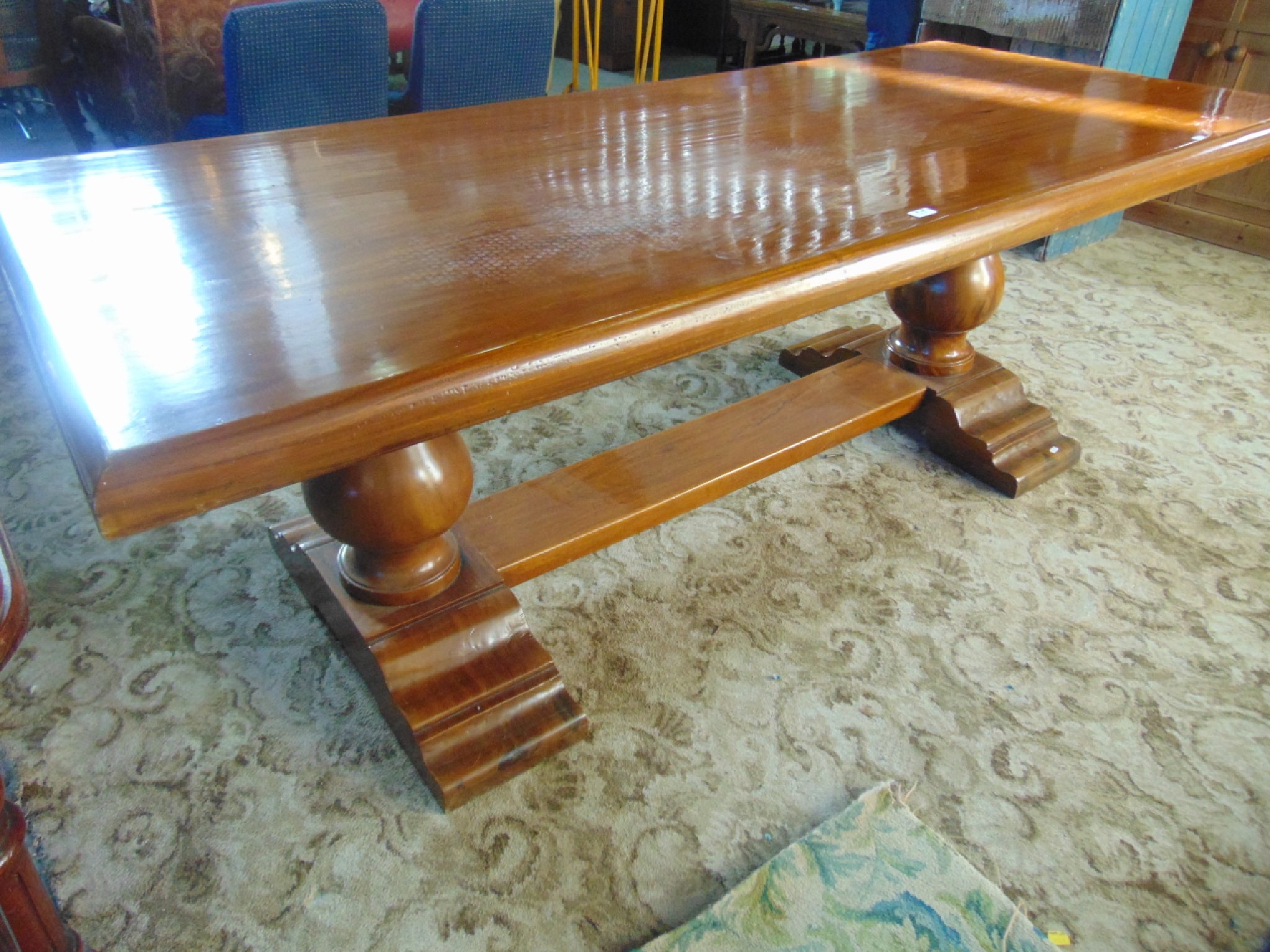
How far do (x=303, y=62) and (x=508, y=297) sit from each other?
1371 mm

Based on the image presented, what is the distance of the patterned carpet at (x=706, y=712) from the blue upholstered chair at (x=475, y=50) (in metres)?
0.95

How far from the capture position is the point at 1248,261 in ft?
8.20

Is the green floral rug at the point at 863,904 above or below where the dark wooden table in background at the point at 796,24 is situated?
below

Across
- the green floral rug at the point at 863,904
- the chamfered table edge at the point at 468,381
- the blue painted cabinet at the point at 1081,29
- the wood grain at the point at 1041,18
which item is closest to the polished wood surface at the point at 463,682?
the green floral rug at the point at 863,904

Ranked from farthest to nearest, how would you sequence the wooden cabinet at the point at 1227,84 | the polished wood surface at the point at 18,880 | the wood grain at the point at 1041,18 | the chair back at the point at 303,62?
the wooden cabinet at the point at 1227,84 < the wood grain at the point at 1041,18 < the chair back at the point at 303,62 < the polished wood surface at the point at 18,880

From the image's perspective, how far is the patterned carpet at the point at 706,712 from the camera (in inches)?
36.1

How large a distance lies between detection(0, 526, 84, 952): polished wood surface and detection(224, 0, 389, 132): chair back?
55.7 inches

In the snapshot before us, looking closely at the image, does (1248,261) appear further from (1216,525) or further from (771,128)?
(771,128)

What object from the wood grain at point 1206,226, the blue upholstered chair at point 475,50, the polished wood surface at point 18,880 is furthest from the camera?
the wood grain at point 1206,226

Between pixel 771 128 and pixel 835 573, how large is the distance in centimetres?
66

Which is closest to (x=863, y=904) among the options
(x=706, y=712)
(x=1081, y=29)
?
(x=706, y=712)

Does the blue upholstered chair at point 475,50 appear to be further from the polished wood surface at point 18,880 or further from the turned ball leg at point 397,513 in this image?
the polished wood surface at point 18,880

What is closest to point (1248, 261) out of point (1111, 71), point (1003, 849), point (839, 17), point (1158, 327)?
point (1158, 327)

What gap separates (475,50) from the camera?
206cm
